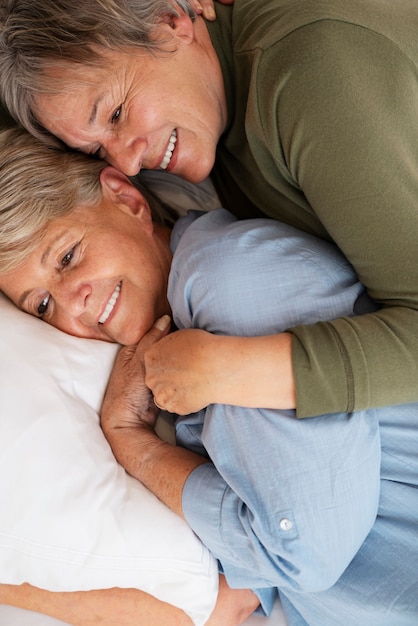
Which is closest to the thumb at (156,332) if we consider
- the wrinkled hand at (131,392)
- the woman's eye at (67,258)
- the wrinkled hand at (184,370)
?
the wrinkled hand at (131,392)

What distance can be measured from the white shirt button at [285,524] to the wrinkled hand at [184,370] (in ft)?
0.82

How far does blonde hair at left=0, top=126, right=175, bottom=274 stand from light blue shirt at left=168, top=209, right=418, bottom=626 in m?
0.30

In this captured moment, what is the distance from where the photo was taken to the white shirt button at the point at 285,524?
1.24m

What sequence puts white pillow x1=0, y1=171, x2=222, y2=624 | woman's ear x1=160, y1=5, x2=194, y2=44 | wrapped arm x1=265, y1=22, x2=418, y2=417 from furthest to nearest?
woman's ear x1=160, y1=5, x2=194, y2=44, white pillow x1=0, y1=171, x2=222, y2=624, wrapped arm x1=265, y1=22, x2=418, y2=417

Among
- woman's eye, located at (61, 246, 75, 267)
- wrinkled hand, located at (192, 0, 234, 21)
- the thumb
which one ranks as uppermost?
wrinkled hand, located at (192, 0, 234, 21)

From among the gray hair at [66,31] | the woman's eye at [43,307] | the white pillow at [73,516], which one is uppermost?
the gray hair at [66,31]

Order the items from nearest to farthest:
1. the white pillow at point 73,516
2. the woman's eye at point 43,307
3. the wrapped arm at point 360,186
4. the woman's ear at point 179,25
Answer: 1. the wrapped arm at point 360,186
2. the white pillow at point 73,516
3. the woman's ear at point 179,25
4. the woman's eye at point 43,307

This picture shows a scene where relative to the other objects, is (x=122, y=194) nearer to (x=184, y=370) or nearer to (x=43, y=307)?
(x=43, y=307)

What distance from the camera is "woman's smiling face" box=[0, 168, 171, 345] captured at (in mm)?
1516

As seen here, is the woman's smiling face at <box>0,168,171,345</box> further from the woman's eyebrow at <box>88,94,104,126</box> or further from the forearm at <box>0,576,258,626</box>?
the forearm at <box>0,576,258,626</box>

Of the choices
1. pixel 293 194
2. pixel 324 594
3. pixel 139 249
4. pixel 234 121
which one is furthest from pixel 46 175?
pixel 324 594

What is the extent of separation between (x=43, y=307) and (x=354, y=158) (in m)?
0.80

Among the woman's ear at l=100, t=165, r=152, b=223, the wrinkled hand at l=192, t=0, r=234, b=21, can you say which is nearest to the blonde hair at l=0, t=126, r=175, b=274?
the woman's ear at l=100, t=165, r=152, b=223

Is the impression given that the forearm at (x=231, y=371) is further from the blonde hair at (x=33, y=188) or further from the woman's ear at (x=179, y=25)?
the woman's ear at (x=179, y=25)
